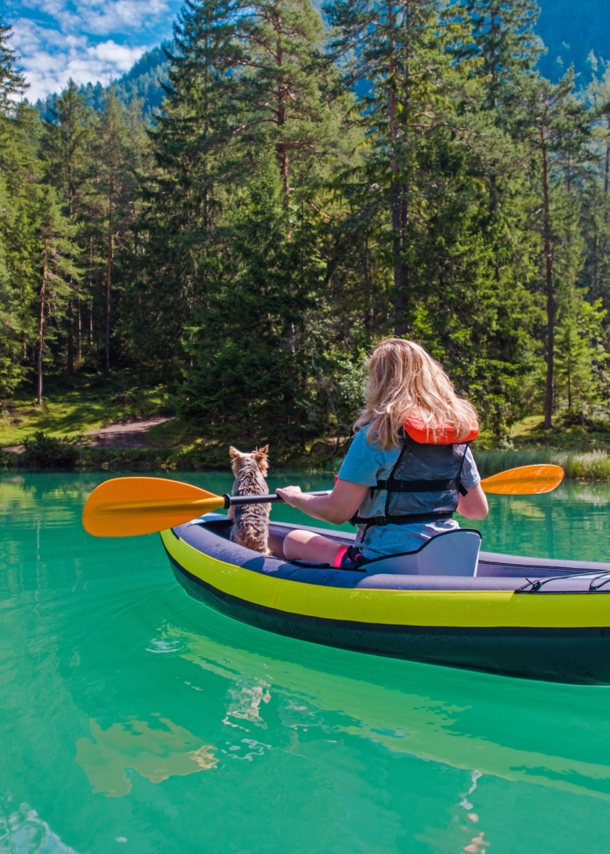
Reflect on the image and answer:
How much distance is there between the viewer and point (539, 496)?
42.2 ft

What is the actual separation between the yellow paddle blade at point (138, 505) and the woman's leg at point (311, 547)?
25.9 inches

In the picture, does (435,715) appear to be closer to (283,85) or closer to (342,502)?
(342,502)

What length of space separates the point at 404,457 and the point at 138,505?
222 centimetres

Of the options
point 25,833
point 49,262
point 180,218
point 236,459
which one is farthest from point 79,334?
point 25,833

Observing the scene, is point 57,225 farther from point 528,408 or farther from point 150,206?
point 528,408

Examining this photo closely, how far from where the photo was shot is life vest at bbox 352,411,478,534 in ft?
11.2

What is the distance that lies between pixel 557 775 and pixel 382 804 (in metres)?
0.74

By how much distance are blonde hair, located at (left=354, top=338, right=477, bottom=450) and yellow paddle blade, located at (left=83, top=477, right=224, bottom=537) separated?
176 cm

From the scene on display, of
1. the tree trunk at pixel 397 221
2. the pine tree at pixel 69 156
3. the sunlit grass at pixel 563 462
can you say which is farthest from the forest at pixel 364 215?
the pine tree at pixel 69 156

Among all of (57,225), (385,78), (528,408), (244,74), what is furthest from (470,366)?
(57,225)

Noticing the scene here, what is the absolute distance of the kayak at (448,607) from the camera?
3.25m

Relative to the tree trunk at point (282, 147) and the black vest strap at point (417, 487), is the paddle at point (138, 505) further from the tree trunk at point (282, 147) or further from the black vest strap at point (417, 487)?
the tree trunk at point (282, 147)

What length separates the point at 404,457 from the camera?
348 cm

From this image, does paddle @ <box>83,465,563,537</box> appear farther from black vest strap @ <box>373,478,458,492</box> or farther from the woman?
black vest strap @ <box>373,478,458,492</box>
